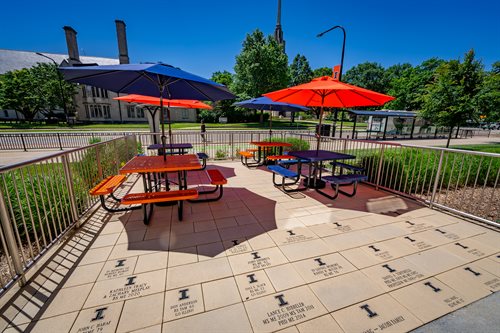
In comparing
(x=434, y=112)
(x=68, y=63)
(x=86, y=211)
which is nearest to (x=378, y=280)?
(x=86, y=211)

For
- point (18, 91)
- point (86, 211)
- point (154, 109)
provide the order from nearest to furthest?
point (86, 211)
point (154, 109)
point (18, 91)

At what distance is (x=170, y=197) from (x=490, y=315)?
4142 mm

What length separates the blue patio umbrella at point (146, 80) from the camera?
3.15 meters

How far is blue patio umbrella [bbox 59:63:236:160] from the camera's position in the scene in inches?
124

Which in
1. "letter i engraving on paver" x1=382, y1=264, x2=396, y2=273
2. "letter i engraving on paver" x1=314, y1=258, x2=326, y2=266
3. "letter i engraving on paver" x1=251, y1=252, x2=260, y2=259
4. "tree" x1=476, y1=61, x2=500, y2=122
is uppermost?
"tree" x1=476, y1=61, x2=500, y2=122

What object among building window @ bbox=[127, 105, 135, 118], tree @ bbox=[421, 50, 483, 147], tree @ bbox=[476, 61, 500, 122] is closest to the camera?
tree @ bbox=[476, 61, 500, 122]

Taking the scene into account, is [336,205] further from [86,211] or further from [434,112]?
[434,112]

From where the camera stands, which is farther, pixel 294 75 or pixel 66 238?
pixel 294 75

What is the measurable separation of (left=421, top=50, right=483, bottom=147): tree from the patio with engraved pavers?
1257 centimetres

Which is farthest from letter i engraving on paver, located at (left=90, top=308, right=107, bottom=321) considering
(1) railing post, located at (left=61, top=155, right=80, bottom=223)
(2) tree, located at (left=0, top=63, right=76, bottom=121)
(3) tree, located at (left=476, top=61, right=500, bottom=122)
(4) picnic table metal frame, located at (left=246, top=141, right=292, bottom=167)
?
(2) tree, located at (left=0, top=63, right=76, bottom=121)

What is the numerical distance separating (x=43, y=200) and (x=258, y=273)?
9.91 ft

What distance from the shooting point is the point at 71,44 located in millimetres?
36469

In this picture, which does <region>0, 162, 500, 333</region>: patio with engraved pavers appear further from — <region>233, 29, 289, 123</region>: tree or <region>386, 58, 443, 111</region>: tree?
<region>386, 58, 443, 111</region>: tree

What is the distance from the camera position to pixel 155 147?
25.6ft
